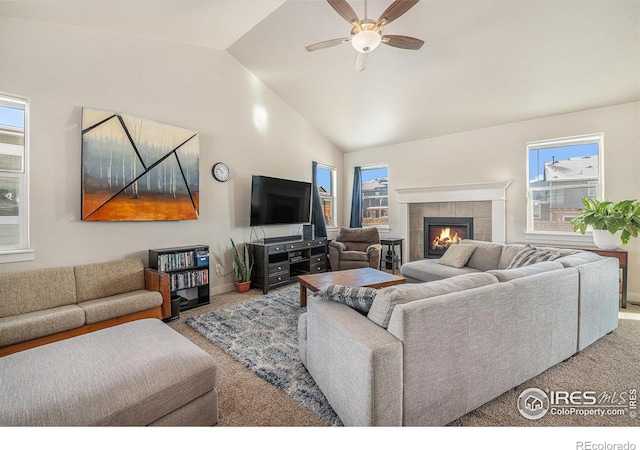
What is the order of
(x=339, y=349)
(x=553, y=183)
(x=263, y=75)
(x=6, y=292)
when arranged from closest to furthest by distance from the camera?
1. (x=339, y=349)
2. (x=6, y=292)
3. (x=553, y=183)
4. (x=263, y=75)

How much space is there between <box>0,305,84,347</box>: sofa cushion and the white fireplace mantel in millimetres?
5112

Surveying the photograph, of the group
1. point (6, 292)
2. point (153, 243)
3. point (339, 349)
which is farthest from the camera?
point (153, 243)

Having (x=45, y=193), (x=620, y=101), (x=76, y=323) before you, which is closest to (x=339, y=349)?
(x=76, y=323)

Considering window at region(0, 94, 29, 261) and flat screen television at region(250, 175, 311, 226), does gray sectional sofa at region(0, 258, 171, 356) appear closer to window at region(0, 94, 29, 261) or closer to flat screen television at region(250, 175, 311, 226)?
window at region(0, 94, 29, 261)

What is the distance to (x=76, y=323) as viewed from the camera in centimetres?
251

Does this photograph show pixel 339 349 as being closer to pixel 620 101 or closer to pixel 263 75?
pixel 263 75

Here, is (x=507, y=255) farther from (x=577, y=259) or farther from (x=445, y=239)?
(x=445, y=239)

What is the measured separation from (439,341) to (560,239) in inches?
154

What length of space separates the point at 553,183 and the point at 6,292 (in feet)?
21.4

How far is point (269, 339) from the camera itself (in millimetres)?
2670

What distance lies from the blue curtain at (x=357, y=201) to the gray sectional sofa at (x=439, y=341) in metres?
4.30

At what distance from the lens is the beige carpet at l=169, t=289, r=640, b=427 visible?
162 cm

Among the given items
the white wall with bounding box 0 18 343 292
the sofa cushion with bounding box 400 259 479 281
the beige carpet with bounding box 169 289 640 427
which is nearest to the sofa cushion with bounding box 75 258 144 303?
the white wall with bounding box 0 18 343 292

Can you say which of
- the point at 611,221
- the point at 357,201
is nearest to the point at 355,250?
the point at 357,201
